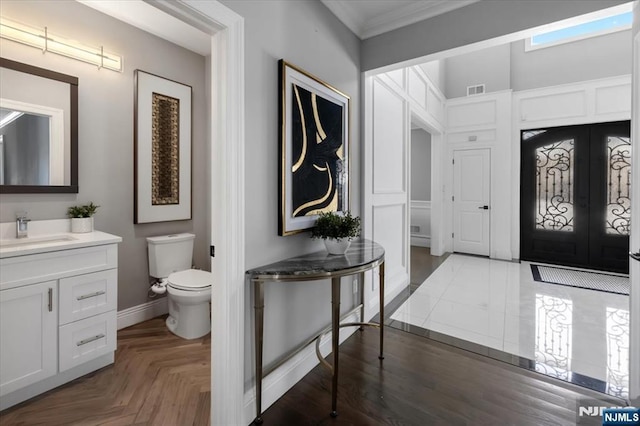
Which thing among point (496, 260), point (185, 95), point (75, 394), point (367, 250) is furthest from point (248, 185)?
point (496, 260)

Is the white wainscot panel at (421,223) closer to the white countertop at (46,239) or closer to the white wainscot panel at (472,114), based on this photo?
the white wainscot panel at (472,114)

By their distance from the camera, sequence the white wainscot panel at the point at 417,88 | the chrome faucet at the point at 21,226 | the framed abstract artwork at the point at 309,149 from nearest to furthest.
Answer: the framed abstract artwork at the point at 309,149 < the chrome faucet at the point at 21,226 < the white wainscot panel at the point at 417,88

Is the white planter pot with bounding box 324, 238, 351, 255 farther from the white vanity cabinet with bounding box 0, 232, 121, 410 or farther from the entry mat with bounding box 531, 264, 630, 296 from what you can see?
the entry mat with bounding box 531, 264, 630, 296

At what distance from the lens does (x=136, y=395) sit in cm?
182

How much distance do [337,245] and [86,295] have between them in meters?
1.69

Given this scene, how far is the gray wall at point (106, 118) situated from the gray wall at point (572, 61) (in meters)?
5.35

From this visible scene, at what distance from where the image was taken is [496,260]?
17.3 ft

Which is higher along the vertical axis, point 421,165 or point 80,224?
point 421,165

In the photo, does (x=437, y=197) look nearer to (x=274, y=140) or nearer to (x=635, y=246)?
(x=635, y=246)

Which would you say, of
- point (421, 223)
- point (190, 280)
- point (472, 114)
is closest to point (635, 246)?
point (190, 280)

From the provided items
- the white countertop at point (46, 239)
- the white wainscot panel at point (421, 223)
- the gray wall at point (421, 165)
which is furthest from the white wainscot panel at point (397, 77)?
the white wainscot panel at point (421, 223)

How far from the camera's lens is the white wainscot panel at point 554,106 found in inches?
184

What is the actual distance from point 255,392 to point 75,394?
1.14m

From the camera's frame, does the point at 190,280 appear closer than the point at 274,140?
No
